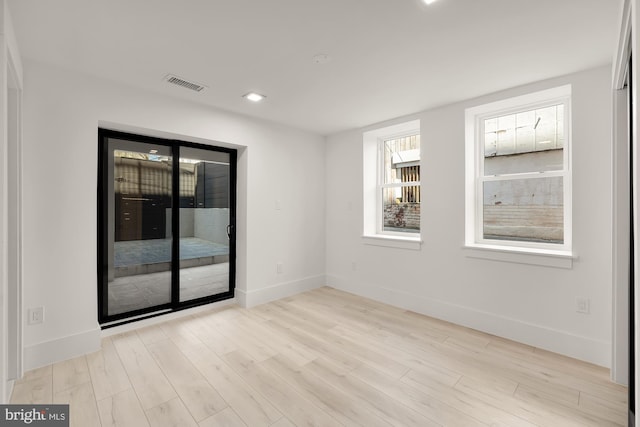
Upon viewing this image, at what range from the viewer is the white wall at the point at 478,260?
8.05 ft

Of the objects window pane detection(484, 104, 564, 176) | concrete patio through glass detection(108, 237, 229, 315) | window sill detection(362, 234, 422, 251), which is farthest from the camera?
window sill detection(362, 234, 422, 251)

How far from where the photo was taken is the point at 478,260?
3127 millimetres

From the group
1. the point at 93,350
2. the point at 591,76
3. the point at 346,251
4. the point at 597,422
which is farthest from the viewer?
the point at 346,251

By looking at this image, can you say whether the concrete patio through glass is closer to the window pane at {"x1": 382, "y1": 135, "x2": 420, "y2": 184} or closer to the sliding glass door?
the sliding glass door

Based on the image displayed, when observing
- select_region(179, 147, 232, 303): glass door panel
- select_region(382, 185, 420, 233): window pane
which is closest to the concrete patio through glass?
select_region(179, 147, 232, 303): glass door panel

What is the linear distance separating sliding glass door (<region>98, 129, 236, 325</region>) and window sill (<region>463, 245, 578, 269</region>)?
294cm

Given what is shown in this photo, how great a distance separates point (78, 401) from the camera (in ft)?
6.43

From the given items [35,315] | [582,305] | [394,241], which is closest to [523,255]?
[582,305]

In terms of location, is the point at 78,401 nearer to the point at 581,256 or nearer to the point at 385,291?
the point at 385,291

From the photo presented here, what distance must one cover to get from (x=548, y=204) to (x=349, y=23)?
2.55 meters

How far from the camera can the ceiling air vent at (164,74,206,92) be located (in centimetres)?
267

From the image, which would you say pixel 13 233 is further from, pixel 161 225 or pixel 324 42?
pixel 324 42

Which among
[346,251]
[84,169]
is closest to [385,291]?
[346,251]

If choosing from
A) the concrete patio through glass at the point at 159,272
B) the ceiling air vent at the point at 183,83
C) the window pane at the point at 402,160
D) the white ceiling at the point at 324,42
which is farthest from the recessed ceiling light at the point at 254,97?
the window pane at the point at 402,160
